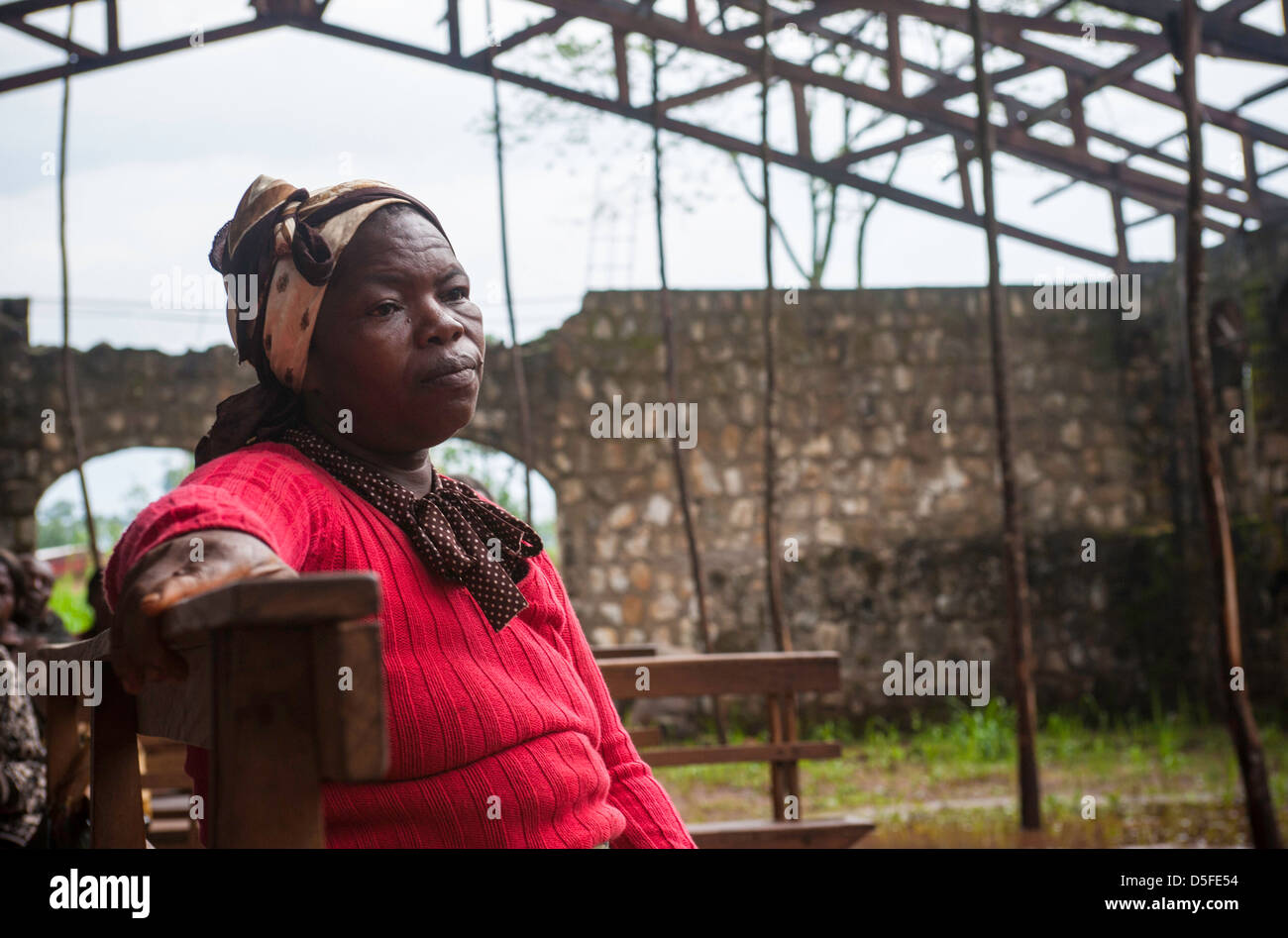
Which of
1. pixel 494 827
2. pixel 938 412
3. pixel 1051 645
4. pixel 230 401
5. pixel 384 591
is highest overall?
pixel 938 412

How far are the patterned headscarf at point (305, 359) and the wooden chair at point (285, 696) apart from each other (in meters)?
0.38

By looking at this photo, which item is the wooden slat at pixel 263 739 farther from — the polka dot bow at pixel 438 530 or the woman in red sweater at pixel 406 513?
the polka dot bow at pixel 438 530

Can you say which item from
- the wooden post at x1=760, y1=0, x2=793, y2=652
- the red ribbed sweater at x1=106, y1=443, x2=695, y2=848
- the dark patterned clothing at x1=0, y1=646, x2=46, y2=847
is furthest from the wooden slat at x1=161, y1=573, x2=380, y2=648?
the wooden post at x1=760, y1=0, x2=793, y2=652

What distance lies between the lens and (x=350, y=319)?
1.11 meters

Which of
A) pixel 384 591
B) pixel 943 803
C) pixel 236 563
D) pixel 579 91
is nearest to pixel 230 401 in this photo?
pixel 384 591

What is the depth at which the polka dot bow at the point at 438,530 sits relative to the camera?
108 centimetres

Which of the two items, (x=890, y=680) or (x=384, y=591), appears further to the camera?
(x=890, y=680)

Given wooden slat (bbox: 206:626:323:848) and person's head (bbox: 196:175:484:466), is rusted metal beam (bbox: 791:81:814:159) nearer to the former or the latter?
person's head (bbox: 196:175:484:466)

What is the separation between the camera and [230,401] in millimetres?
1188

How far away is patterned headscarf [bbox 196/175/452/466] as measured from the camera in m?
1.11

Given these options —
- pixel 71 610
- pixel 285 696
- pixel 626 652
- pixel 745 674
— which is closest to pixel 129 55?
pixel 71 610

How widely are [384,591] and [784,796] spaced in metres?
2.56
